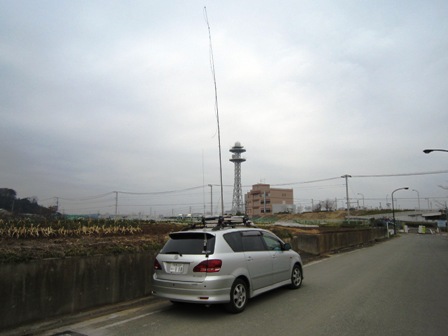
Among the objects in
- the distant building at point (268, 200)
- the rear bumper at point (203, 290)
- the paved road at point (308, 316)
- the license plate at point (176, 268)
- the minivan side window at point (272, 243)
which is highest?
the distant building at point (268, 200)

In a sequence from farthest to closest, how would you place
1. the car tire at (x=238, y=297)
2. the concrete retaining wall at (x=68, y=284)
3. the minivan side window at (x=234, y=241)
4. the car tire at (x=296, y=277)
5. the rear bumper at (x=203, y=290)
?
the car tire at (x=296, y=277)
the minivan side window at (x=234, y=241)
the car tire at (x=238, y=297)
the rear bumper at (x=203, y=290)
the concrete retaining wall at (x=68, y=284)

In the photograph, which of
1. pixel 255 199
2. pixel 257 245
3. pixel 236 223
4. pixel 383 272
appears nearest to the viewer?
pixel 257 245

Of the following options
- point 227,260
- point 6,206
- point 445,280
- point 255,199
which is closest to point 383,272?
point 445,280

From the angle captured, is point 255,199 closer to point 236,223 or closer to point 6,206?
point 6,206

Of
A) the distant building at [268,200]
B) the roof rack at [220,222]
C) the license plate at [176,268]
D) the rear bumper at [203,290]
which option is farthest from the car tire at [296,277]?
the distant building at [268,200]

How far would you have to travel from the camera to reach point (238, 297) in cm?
687

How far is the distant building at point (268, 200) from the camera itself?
132 m

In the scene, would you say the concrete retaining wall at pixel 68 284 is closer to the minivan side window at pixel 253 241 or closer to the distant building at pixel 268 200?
the minivan side window at pixel 253 241

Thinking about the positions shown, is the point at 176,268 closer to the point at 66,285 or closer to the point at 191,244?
the point at 191,244

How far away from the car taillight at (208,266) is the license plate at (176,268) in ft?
1.08

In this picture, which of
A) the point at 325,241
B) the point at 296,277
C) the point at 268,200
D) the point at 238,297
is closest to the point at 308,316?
the point at 238,297

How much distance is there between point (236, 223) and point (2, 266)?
5107 mm

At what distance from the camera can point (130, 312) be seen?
7039 millimetres

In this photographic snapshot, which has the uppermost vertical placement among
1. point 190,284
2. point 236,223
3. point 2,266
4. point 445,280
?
point 236,223
